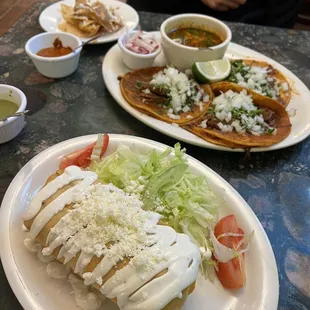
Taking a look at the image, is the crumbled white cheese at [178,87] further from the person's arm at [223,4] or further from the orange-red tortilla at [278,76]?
the person's arm at [223,4]

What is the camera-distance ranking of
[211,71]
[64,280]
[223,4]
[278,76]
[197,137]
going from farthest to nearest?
[223,4]
[278,76]
[211,71]
[197,137]
[64,280]

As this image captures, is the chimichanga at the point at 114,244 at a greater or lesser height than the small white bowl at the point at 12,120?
greater

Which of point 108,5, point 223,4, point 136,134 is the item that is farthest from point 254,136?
point 108,5

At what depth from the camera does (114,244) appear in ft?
3.95

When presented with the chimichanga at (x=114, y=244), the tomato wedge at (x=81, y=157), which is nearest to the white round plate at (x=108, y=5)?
the tomato wedge at (x=81, y=157)

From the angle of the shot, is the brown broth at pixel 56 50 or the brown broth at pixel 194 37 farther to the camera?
the brown broth at pixel 194 37

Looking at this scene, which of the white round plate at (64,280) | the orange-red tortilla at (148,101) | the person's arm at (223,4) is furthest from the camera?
the person's arm at (223,4)

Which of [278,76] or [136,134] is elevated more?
[278,76]

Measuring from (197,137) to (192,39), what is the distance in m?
0.86

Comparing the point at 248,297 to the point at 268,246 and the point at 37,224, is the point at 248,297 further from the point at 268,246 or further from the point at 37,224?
the point at 37,224

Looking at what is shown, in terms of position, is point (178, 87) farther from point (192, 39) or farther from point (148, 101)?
point (192, 39)

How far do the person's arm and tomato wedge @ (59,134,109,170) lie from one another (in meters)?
1.73

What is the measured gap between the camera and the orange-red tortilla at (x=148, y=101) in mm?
2027

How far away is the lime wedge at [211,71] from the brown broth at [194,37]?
21 cm
